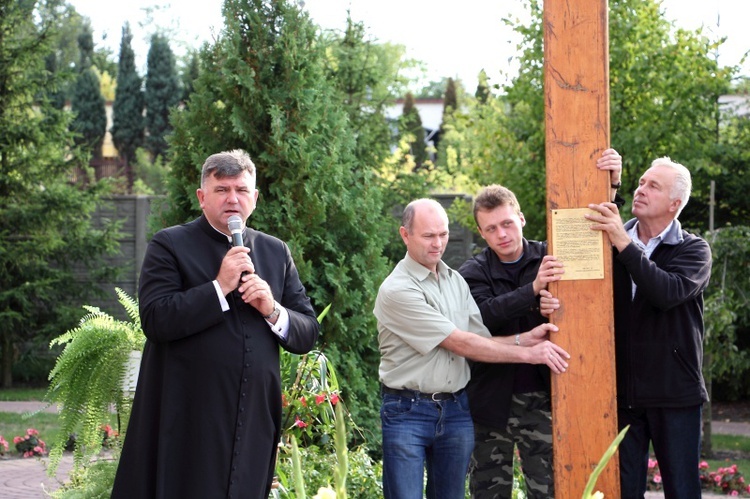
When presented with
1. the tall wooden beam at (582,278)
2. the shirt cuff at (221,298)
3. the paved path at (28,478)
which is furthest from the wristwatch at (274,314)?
the paved path at (28,478)

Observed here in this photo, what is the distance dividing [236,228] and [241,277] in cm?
17

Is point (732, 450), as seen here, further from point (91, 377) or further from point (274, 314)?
point (274, 314)

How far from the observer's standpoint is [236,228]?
3.51 m

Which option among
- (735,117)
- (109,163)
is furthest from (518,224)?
(109,163)

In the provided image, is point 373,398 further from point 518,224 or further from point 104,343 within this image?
point 518,224

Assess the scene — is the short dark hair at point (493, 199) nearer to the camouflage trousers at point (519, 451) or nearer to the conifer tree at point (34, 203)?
the camouflage trousers at point (519, 451)

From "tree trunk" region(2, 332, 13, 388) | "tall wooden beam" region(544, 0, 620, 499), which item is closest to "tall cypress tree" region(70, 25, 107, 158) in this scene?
"tree trunk" region(2, 332, 13, 388)

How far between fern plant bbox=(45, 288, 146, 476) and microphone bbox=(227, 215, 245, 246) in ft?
5.30

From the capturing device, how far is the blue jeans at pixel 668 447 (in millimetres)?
4055

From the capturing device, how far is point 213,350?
356 cm

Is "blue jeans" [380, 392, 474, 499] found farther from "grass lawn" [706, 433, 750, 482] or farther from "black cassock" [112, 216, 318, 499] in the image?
"grass lawn" [706, 433, 750, 482]

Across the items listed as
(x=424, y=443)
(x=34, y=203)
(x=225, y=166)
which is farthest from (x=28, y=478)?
(x=34, y=203)

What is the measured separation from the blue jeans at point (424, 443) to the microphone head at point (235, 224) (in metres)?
1.05

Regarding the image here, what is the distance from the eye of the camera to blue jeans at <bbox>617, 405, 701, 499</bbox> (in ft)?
13.3
